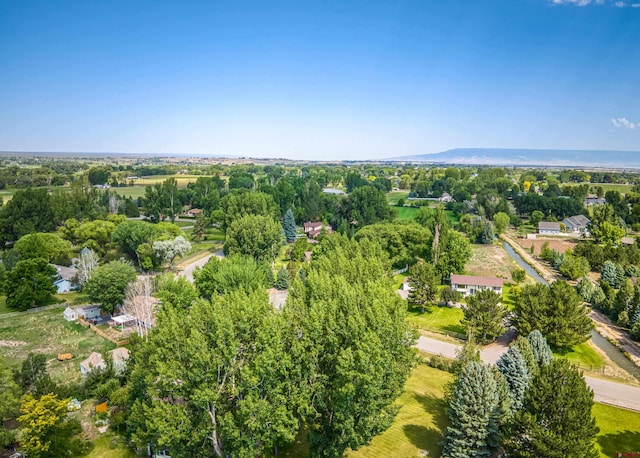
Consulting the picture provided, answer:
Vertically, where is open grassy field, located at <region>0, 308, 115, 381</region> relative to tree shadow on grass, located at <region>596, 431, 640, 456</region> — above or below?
below

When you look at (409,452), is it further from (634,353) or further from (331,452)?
(634,353)

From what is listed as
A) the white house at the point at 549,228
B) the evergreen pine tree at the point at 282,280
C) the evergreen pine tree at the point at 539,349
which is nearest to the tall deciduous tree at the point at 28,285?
the evergreen pine tree at the point at 282,280

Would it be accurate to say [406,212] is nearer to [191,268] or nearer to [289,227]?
[289,227]

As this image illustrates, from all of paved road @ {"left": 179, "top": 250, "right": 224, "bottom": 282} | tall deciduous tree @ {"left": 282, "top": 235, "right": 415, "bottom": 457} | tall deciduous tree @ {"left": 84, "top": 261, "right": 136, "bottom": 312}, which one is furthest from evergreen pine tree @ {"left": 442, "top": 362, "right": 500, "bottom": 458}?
paved road @ {"left": 179, "top": 250, "right": 224, "bottom": 282}

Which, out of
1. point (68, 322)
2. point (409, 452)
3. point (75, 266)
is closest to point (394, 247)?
point (409, 452)

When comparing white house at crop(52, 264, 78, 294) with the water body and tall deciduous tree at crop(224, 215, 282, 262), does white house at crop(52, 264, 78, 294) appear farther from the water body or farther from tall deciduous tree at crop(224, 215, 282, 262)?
the water body

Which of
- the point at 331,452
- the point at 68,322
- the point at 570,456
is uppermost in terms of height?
the point at 570,456
